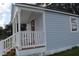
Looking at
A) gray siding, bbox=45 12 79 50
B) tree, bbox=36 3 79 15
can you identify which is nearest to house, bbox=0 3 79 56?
gray siding, bbox=45 12 79 50

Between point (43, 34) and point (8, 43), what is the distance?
39.6 inches

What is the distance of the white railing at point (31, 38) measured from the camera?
22.6 ft

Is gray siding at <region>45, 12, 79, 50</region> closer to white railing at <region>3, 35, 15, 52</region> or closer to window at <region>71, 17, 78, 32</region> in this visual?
window at <region>71, 17, 78, 32</region>

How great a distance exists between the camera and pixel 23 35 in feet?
22.6

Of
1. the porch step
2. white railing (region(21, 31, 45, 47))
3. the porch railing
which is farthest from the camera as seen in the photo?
white railing (region(21, 31, 45, 47))

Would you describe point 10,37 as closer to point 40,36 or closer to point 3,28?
point 3,28

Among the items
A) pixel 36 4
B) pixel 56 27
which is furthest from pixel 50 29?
pixel 36 4

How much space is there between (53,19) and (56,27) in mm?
248

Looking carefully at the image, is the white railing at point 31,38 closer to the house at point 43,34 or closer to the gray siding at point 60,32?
the house at point 43,34

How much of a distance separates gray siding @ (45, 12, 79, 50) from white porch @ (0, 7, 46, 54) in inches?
10.0

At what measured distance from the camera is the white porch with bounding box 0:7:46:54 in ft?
21.5

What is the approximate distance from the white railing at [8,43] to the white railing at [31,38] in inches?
13.6

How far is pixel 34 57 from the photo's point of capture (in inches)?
253

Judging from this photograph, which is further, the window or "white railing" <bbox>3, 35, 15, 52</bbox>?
the window
